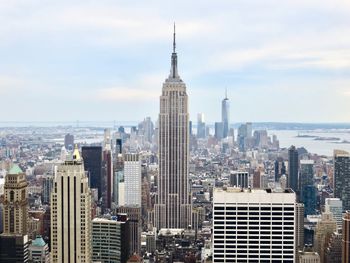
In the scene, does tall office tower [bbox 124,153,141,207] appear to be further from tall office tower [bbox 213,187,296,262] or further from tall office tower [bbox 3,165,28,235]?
tall office tower [bbox 213,187,296,262]

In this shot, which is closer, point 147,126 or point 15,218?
point 15,218

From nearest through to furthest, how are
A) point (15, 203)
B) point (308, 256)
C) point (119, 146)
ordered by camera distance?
point (308, 256) < point (15, 203) < point (119, 146)

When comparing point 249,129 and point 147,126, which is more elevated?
point 147,126

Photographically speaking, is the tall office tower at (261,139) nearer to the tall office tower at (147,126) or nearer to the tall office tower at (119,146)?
the tall office tower at (147,126)

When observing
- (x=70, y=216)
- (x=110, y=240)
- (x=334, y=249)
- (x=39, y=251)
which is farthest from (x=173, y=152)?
(x=70, y=216)

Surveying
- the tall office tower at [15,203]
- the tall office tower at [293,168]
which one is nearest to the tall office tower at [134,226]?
the tall office tower at [15,203]

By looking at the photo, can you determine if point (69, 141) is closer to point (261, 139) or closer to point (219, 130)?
point (261, 139)

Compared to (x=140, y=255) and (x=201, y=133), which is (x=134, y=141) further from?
(x=140, y=255)
